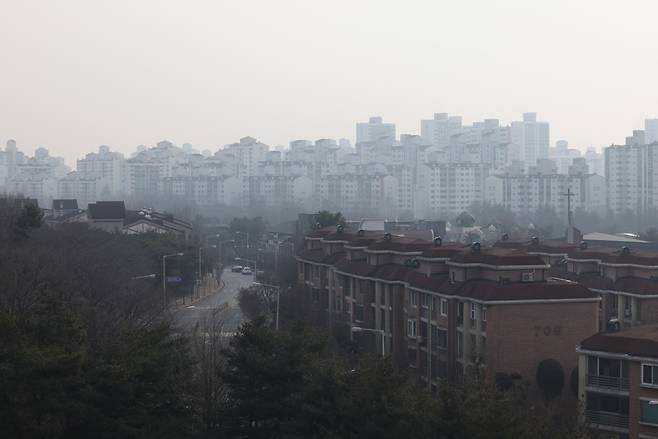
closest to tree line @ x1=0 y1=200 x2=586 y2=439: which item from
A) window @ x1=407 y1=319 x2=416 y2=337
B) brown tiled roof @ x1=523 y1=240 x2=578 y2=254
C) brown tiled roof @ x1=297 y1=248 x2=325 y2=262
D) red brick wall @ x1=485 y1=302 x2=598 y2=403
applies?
red brick wall @ x1=485 y1=302 x2=598 y2=403

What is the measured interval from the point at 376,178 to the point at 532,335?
53047 mm

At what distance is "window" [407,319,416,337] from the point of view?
16500 mm

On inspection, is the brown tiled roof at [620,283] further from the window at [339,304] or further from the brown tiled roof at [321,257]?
the brown tiled roof at [321,257]

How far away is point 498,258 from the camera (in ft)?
48.5

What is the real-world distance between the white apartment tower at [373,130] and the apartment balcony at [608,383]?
277 feet

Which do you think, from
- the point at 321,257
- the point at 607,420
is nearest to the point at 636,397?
the point at 607,420

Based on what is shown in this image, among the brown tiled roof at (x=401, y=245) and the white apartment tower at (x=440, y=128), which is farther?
the white apartment tower at (x=440, y=128)

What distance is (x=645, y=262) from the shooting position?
17141 millimetres

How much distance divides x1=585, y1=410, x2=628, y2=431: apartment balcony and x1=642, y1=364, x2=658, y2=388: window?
1.45ft

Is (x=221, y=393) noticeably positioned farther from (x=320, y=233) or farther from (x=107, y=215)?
(x=107, y=215)

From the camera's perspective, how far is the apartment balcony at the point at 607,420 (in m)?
11.2

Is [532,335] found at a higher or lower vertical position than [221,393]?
higher

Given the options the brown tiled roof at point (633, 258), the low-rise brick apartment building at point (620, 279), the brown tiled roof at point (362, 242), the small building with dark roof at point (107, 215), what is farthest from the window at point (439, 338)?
the small building with dark roof at point (107, 215)

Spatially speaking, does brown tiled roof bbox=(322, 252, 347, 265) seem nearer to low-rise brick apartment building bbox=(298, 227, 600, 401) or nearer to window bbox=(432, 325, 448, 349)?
low-rise brick apartment building bbox=(298, 227, 600, 401)
